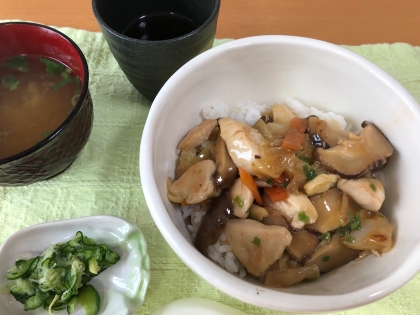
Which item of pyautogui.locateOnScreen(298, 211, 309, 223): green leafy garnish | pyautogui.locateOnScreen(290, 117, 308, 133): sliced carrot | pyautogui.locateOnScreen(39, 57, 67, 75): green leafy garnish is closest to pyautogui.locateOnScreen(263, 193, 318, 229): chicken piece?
pyautogui.locateOnScreen(298, 211, 309, 223): green leafy garnish

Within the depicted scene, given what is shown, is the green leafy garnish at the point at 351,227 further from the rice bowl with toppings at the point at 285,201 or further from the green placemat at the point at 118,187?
the green placemat at the point at 118,187

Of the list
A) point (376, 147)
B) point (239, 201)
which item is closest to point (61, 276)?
point (239, 201)

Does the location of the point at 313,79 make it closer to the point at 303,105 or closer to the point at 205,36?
the point at 303,105

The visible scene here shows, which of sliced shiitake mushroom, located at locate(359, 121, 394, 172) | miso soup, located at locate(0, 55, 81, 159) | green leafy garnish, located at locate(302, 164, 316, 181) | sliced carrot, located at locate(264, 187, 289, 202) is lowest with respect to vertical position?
miso soup, located at locate(0, 55, 81, 159)

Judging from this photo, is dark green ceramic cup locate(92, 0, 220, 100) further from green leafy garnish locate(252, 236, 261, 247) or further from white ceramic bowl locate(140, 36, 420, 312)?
green leafy garnish locate(252, 236, 261, 247)

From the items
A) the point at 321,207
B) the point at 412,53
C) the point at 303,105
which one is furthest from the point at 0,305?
the point at 412,53

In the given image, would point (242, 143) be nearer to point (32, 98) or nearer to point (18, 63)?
point (32, 98)
